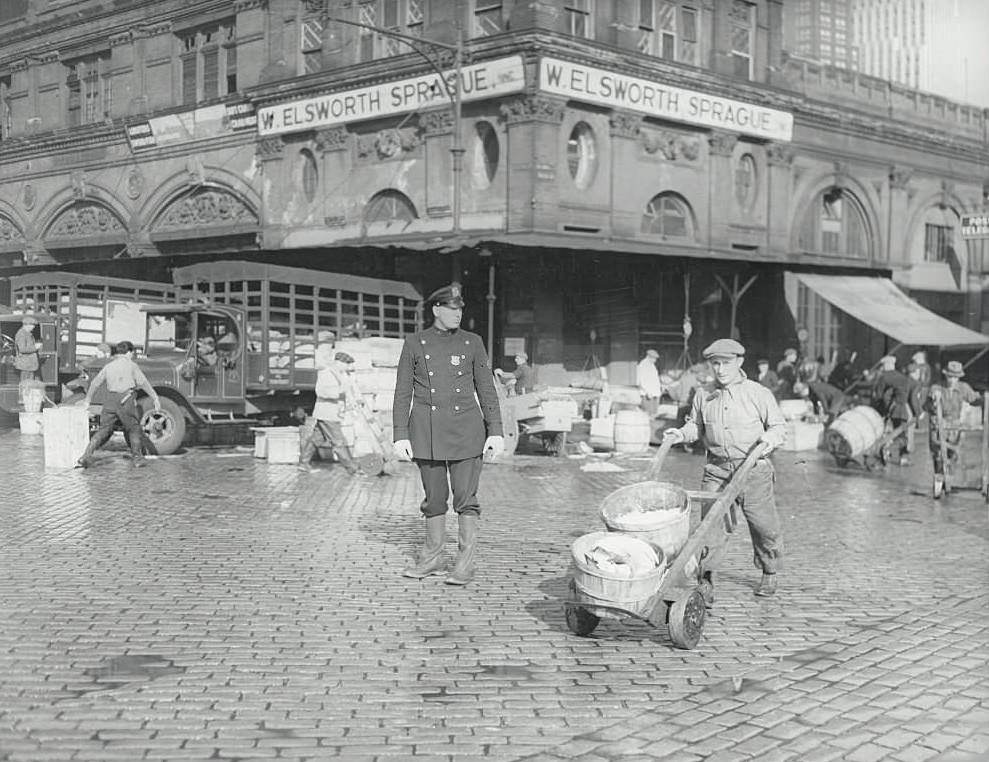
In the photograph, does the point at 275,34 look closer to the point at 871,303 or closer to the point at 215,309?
the point at 215,309

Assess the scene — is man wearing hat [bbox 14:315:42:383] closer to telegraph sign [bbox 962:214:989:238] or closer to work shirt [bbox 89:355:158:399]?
work shirt [bbox 89:355:158:399]

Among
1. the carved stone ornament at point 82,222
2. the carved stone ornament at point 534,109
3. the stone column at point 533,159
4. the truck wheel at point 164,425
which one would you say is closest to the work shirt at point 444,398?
the truck wheel at point 164,425

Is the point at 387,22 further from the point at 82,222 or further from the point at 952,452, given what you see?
the point at 952,452

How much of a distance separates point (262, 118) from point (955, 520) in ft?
70.4

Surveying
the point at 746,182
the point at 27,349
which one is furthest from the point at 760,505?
the point at 746,182

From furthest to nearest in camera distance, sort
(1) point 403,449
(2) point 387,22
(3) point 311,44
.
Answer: (3) point 311,44
(2) point 387,22
(1) point 403,449

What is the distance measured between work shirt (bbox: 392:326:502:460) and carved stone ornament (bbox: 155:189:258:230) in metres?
22.2

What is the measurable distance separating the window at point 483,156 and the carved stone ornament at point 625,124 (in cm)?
278

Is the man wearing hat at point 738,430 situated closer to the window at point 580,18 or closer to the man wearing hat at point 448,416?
the man wearing hat at point 448,416

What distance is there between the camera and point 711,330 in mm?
27453

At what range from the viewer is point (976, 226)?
99.7 feet

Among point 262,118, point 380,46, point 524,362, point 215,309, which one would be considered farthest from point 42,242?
point 524,362

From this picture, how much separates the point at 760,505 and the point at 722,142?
21.0 meters

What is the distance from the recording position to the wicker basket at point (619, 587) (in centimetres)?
588
